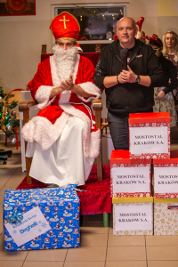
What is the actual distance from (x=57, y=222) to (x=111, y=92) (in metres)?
1.06

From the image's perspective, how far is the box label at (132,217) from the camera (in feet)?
8.46

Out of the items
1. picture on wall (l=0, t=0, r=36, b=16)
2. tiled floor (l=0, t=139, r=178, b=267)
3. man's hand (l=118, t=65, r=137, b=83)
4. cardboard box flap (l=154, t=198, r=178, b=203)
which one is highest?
picture on wall (l=0, t=0, r=36, b=16)

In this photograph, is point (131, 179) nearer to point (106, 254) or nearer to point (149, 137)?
point (149, 137)

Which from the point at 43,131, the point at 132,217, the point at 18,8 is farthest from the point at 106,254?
the point at 18,8

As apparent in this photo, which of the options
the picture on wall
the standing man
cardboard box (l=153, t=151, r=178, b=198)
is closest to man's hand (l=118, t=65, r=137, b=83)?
the standing man

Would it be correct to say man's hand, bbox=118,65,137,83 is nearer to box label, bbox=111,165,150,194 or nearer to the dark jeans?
the dark jeans

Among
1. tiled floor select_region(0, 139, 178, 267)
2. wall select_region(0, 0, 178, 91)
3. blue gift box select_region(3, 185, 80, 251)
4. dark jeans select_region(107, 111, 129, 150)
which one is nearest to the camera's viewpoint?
tiled floor select_region(0, 139, 178, 267)

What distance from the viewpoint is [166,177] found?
251cm

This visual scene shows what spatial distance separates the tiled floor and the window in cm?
526

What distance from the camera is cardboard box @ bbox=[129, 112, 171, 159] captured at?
245 centimetres

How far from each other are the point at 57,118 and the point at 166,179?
1076mm

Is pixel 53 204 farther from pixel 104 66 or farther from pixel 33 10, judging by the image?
pixel 33 10

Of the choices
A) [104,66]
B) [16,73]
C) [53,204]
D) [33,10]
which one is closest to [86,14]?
[33,10]

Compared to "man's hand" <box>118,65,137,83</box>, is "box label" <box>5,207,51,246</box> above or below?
below
